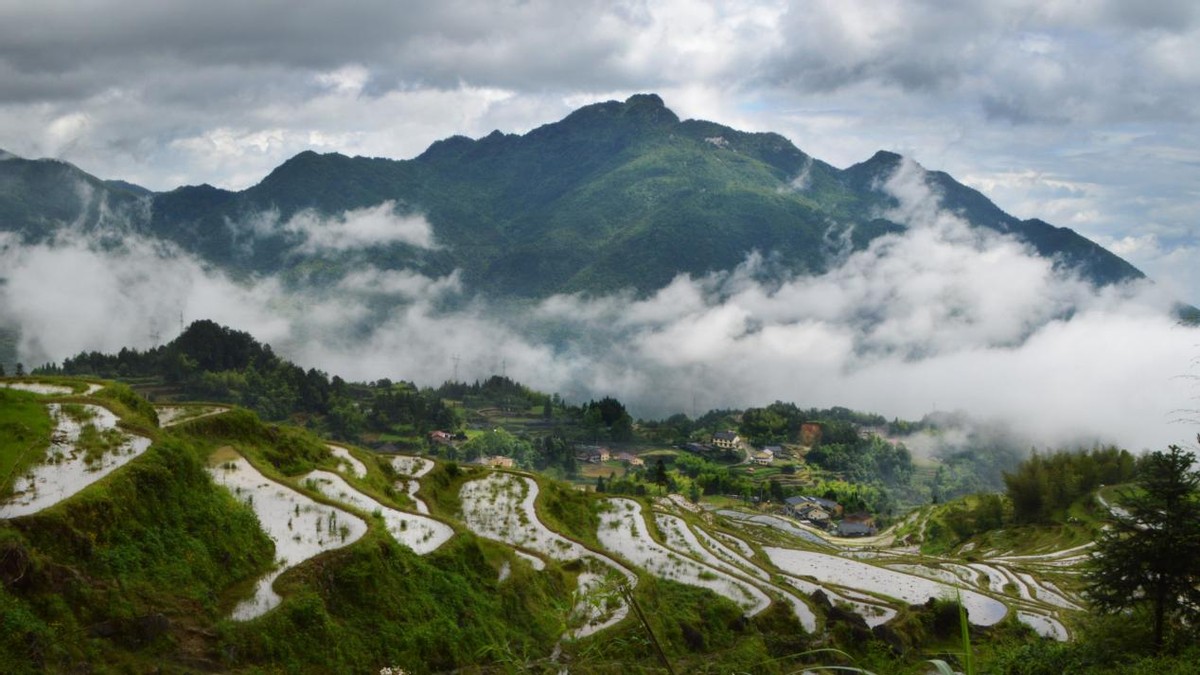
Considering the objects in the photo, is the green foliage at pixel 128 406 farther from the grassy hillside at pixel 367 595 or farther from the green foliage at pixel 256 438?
the green foliage at pixel 256 438

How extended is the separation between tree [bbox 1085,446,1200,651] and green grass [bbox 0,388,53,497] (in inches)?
938

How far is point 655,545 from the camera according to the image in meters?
37.2

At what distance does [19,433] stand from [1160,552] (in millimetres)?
25596

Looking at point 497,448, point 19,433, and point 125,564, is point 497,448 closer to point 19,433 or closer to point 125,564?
point 19,433

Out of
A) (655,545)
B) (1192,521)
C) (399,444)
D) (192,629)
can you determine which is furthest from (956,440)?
(192,629)

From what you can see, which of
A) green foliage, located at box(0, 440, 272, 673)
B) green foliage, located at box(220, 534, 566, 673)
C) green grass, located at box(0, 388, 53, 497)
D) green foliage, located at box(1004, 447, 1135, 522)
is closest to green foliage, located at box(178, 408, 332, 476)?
green grass, located at box(0, 388, 53, 497)

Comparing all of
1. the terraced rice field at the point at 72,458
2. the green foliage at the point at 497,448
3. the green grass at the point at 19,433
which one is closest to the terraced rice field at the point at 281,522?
the terraced rice field at the point at 72,458

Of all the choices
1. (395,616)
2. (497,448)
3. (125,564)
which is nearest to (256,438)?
(395,616)

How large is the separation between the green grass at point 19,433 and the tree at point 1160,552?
2382 cm

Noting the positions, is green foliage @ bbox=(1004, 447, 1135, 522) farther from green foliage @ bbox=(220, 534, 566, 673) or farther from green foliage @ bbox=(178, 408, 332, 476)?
green foliage @ bbox=(220, 534, 566, 673)

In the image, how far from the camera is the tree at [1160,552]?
19.4m

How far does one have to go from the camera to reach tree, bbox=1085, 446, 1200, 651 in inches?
763

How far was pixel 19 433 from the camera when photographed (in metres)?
18.9

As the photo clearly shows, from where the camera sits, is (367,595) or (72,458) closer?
(367,595)
